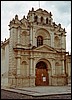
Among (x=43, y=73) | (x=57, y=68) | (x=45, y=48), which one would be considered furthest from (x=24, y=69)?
(x=57, y=68)

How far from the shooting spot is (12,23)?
24562 mm

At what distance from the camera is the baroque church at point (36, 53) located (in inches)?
947

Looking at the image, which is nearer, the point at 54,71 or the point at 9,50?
the point at 9,50

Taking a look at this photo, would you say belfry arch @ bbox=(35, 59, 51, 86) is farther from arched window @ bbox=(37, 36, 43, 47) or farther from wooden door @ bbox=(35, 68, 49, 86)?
arched window @ bbox=(37, 36, 43, 47)

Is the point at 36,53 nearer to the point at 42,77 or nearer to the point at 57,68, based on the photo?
the point at 42,77

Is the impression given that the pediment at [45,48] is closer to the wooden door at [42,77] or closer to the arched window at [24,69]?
the arched window at [24,69]

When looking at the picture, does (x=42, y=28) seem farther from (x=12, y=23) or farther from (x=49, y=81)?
(x=49, y=81)

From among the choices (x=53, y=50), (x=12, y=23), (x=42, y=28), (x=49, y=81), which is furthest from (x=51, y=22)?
(x=49, y=81)

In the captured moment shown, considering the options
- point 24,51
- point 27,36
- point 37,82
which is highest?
Result: point 27,36

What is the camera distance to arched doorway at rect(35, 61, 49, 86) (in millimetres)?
25366

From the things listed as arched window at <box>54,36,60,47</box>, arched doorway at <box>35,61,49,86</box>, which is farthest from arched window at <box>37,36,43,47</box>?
arched doorway at <box>35,61,49,86</box>

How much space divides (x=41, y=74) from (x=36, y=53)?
2.73 metres

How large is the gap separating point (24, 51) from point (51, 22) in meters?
5.66

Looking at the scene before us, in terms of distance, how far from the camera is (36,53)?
986 inches
